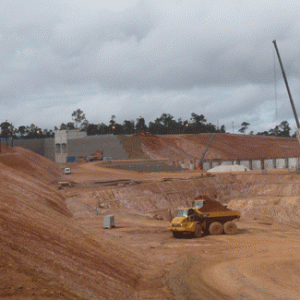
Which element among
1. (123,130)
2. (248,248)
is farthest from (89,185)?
(123,130)

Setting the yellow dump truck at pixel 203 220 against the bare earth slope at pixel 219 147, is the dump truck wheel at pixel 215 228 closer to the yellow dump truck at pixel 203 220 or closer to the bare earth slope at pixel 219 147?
the yellow dump truck at pixel 203 220

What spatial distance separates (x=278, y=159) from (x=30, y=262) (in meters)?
84.7

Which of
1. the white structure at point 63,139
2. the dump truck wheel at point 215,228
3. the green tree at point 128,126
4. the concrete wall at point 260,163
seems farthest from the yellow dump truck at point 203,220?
the green tree at point 128,126

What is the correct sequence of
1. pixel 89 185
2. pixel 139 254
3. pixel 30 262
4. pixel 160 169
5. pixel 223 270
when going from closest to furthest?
pixel 30 262, pixel 223 270, pixel 139 254, pixel 89 185, pixel 160 169

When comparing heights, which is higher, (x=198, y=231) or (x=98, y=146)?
(x=98, y=146)

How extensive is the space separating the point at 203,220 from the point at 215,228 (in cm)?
98

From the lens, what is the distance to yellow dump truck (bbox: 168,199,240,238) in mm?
23609

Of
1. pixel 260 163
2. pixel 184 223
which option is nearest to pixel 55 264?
pixel 184 223

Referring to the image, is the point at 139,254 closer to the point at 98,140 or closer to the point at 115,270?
the point at 115,270

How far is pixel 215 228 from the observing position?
25.2 metres

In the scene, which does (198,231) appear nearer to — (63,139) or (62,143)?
(63,139)

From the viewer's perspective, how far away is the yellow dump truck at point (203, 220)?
930 inches

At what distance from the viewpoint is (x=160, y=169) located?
76.1 metres

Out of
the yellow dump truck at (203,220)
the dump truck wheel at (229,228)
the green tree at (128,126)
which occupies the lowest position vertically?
the dump truck wheel at (229,228)
